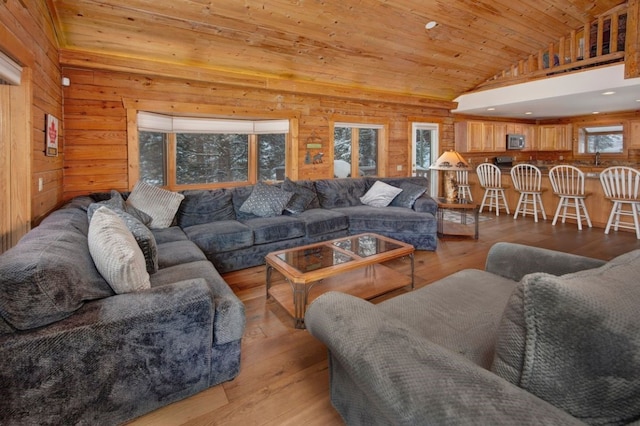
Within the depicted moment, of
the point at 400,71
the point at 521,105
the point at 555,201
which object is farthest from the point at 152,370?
the point at 521,105

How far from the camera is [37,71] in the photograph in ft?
8.77

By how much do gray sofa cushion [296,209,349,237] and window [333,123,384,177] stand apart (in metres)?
2.16

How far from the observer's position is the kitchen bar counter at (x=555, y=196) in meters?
5.69

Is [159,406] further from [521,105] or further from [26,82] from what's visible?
[521,105]

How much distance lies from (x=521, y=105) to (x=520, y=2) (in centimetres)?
249

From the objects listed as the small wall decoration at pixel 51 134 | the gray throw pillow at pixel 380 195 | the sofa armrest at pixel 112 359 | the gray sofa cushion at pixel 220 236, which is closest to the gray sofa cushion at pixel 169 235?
the gray sofa cushion at pixel 220 236

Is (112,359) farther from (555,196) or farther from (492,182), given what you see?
(555,196)

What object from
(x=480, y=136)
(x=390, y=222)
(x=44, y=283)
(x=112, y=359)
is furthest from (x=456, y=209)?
(x=44, y=283)

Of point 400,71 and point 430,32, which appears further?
point 400,71

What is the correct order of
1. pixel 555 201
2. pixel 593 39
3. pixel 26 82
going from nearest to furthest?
pixel 26 82 → pixel 593 39 → pixel 555 201

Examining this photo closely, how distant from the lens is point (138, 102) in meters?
4.24

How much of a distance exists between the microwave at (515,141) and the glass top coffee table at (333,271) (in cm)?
669

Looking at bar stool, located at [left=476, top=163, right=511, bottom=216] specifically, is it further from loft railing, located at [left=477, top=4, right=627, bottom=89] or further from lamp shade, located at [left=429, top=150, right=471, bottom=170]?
lamp shade, located at [left=429, top=150, right=471, bottom=170]

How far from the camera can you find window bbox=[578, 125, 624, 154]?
8.20m
